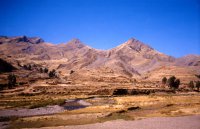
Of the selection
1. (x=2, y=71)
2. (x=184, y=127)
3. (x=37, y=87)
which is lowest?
(x=184, y=127)

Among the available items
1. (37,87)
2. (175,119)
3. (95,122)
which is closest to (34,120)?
(95,122)

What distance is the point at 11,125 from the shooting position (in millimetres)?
41469

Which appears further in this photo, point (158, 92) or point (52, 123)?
point (158, 92)

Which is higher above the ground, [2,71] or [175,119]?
[2,71]

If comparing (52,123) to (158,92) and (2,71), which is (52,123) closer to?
(158,92)

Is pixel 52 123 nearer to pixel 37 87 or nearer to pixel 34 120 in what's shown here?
pixel 34 120

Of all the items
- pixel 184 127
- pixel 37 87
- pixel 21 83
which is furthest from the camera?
pixel 21 83

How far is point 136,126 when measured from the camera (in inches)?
1468

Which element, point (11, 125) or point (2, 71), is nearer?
point (11, 125)

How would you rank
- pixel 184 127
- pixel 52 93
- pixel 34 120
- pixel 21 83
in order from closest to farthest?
pixel 184 127
pixel 34 120
pixel 52 93
pixel 21 83

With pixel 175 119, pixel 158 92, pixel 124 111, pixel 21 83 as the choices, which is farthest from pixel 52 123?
pixel 21 83

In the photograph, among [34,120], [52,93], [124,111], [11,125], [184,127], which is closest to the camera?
[184,127]

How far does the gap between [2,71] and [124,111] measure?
5735 inches

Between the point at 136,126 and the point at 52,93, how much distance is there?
7290 cm
